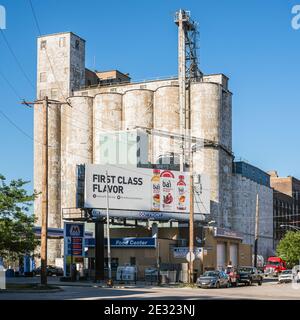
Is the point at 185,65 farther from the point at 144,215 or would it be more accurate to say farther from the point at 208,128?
the point at 144,215

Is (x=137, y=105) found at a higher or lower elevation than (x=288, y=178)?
higher

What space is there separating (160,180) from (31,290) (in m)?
32.1

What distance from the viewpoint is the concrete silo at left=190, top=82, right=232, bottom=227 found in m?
97.1

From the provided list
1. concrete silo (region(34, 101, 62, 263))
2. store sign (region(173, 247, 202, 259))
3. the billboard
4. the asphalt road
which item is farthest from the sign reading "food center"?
concrete silo (region(34, 101, 62, 263))

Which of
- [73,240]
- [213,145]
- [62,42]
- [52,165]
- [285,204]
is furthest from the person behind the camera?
[285,204]

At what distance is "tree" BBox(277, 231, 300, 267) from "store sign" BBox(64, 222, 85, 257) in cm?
4806

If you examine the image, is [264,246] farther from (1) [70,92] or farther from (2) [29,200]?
(2) [29,200]

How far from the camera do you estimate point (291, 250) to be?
96500 mm

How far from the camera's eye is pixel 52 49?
114 meters

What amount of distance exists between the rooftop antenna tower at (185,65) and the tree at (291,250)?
21.0m

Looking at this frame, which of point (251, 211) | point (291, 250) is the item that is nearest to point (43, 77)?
point (251, 211)

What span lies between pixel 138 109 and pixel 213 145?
14956mm

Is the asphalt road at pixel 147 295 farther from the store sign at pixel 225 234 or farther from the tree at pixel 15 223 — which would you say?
the store sign at pixel 225 234
